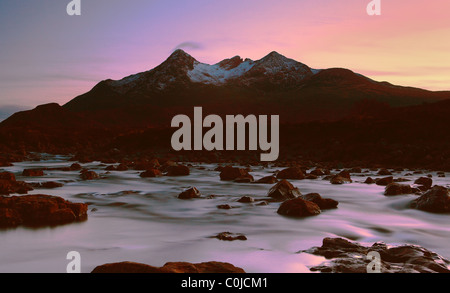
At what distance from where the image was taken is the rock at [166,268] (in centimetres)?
398

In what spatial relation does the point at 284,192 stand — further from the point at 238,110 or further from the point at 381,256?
the point at 238,110

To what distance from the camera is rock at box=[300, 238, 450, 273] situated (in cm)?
477

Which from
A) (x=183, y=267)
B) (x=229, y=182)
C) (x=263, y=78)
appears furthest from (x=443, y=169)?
(x=263, y=78)

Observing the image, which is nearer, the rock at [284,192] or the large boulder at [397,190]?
the rock at [284,192]

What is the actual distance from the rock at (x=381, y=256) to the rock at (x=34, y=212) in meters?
4.17

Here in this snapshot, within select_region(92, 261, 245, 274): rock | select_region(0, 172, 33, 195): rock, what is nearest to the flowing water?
select_region(0, 172, 33, 195): rock

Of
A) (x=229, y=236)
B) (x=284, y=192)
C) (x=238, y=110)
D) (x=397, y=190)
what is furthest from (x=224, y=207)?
(x=238, y=110)

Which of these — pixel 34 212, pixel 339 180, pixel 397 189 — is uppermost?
pixel 34 212

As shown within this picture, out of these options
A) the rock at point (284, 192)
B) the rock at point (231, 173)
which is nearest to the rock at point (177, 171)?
the rock at point (231, 173)

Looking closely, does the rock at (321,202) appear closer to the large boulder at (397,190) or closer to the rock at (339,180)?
the large boulder at (397,190)

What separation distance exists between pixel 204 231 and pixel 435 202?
17.0ft

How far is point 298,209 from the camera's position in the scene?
8.21 metres

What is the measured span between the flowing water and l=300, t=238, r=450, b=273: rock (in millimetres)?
245

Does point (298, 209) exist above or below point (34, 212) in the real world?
below
